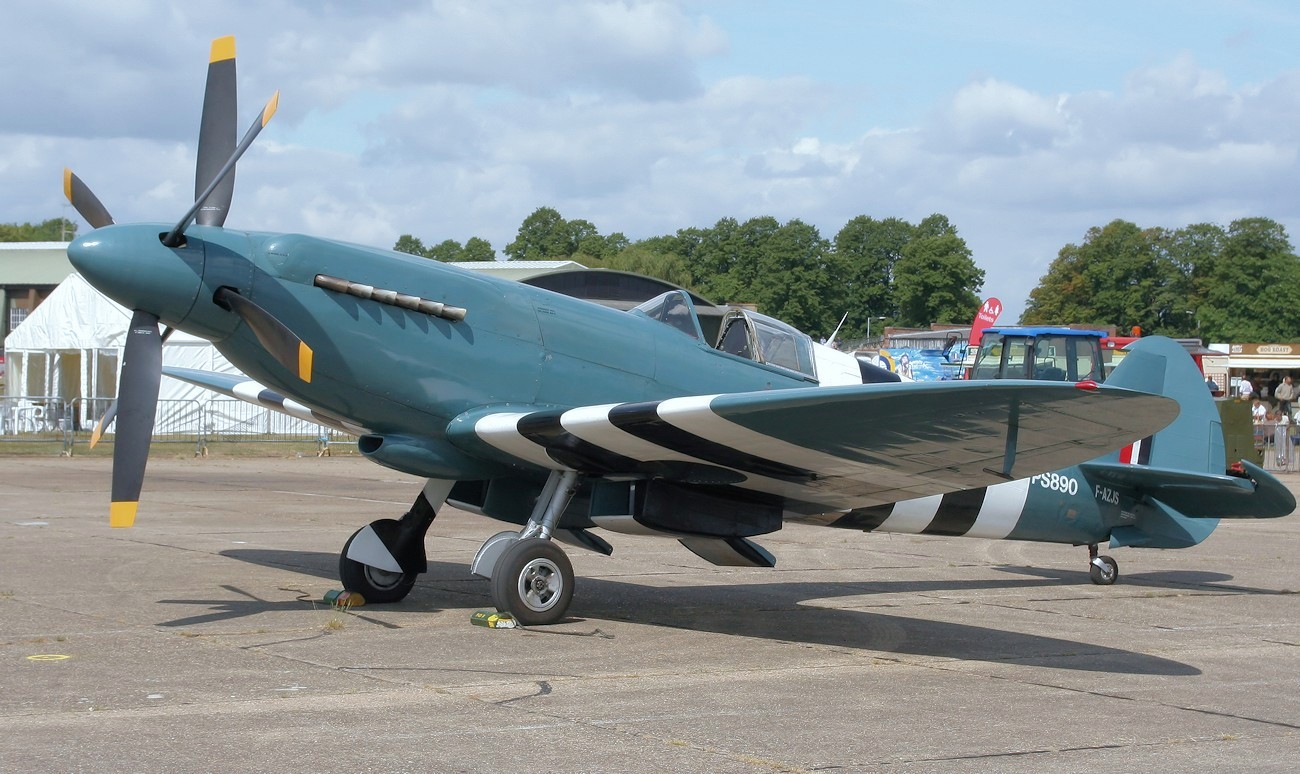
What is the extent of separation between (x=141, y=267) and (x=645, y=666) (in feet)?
11.6

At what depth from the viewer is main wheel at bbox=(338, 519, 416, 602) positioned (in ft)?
28.1

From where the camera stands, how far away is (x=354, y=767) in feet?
14.5

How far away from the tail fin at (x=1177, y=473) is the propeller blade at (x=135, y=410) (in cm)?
715

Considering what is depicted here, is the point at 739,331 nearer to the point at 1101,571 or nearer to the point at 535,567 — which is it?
the point at 535,567

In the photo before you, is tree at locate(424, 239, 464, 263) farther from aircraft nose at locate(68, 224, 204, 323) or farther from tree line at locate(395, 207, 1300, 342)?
aircraft nose at locate(68, 224, 204, 323)

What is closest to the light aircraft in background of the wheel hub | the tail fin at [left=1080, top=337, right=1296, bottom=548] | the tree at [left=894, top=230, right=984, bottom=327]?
the wheel hub

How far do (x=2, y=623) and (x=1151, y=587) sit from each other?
903 cm

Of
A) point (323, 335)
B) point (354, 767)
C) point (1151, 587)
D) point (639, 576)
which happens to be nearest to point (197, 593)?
point (323, 335)

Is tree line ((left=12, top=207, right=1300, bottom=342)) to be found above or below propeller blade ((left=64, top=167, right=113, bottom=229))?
above

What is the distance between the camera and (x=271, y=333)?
283 inches

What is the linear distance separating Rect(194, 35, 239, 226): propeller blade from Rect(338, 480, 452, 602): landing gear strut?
91.8 inches

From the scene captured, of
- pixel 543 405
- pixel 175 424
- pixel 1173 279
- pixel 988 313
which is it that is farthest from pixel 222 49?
pixel 1173 279

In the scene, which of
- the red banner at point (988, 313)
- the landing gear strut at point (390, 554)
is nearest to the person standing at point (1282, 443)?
the red banner at point (988, 313)

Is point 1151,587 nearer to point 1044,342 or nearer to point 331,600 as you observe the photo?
point 331,600
